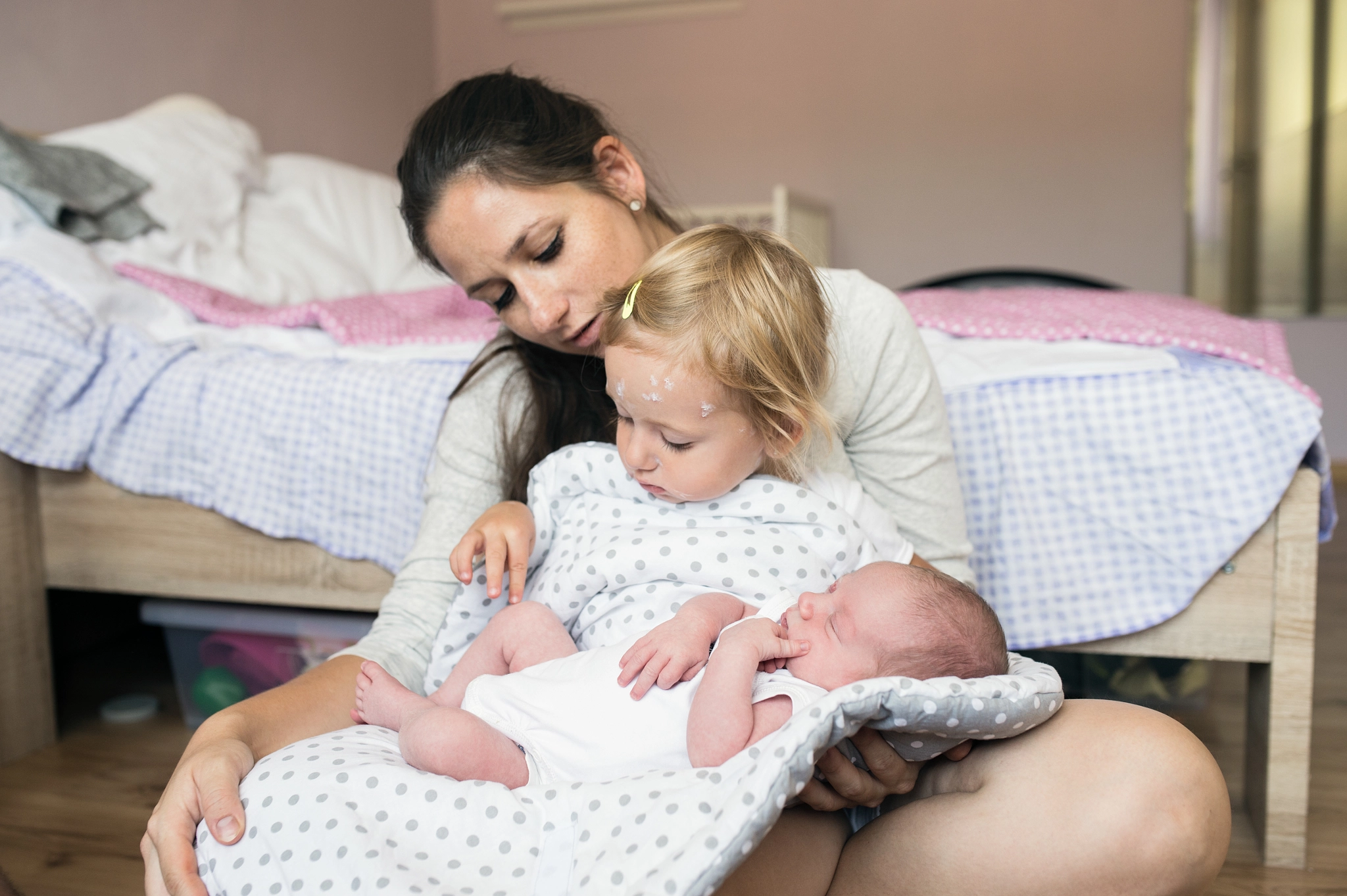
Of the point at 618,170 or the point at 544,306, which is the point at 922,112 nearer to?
the point at 618,170

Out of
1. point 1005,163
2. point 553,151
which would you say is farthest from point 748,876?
point 1005,163

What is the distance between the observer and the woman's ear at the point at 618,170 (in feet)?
3.40

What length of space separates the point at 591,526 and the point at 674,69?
337cm

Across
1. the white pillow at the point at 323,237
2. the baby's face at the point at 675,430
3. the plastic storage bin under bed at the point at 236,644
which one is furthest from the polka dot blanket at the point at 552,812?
the white pillow at the point at 323,237

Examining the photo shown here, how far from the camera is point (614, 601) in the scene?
86cm

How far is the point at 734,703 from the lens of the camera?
0.70 m

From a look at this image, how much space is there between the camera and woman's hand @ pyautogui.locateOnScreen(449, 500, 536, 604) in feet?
2.78

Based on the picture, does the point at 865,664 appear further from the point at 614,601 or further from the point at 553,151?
the point at 553,151

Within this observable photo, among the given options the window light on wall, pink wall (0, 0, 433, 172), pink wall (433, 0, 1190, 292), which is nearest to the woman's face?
pink wall (0, 0, 433, 172)

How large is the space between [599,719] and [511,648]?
142 mm

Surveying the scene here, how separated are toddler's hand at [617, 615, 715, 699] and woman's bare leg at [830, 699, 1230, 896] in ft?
0.67

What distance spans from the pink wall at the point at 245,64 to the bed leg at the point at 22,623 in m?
0.94

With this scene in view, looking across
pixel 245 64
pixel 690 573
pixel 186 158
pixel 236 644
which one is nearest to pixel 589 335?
pixel 690 573

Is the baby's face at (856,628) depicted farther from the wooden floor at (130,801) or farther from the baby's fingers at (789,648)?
the wooden floor at (130,801)
